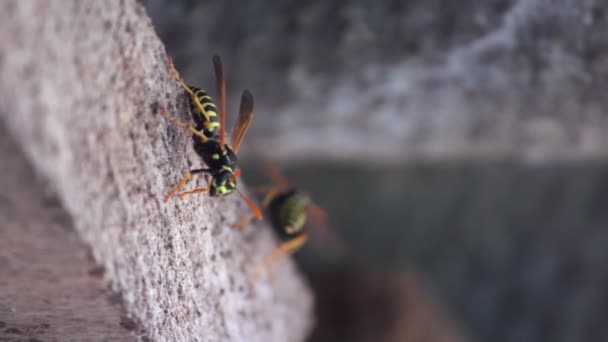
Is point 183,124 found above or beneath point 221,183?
above

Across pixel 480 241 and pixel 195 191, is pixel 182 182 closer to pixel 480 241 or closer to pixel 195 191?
pixel 195 191

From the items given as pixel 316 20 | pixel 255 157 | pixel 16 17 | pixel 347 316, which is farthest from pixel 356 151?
pixel 16 17

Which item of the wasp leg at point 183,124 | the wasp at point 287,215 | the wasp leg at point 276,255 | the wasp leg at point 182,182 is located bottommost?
the wasp leg at point 276,255

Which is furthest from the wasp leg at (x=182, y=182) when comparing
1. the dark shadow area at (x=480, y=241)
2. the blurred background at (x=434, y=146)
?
the dark shadow area at (x=480, y=241)

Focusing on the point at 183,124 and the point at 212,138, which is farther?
the point at 212,138

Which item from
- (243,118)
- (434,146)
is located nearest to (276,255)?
(243,118)

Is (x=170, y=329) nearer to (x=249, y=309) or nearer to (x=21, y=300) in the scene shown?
(x=21, y=300)

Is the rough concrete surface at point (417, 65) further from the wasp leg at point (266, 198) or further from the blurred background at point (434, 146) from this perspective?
the wasp leg at point (266, 198)

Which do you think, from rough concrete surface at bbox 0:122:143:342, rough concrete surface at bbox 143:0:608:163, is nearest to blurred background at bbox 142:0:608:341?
rough concrete surface at bbox 143:0:608:163
